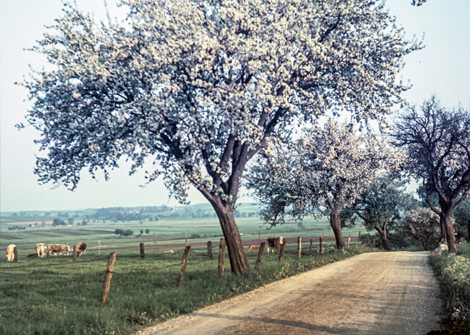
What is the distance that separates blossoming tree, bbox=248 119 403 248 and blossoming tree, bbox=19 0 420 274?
553 inches

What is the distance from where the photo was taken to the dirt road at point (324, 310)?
10.5 metres

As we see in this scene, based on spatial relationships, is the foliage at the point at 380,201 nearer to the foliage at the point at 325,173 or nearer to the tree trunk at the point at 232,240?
the foliage at the point at 325,173

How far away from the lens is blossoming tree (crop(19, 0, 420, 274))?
1680 cm

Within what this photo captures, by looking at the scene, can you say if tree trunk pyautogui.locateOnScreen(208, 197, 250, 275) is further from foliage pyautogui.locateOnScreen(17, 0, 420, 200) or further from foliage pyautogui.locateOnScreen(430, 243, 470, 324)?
foliage pyautogui.locateOnScreen(430, 243, 470, 324)

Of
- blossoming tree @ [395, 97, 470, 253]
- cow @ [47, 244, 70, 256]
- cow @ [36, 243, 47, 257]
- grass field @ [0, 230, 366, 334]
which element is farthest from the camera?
cow @ [47, 244, 70, 256]

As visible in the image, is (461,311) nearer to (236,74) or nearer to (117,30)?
(236,74)

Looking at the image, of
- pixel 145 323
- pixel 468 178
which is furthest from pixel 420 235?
pixel 145 323

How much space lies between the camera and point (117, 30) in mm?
18125

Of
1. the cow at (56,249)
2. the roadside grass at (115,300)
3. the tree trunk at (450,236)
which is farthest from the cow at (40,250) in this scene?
the tree trunk at (450,236)

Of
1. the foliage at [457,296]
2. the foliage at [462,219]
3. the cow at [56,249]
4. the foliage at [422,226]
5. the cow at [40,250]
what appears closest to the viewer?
the foliage at [457,296]

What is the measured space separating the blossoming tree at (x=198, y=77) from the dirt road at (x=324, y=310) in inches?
190

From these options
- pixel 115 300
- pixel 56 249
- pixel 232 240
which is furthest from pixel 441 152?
pixel 56 249

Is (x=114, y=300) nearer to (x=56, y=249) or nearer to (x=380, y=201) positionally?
(x=56, y=249)

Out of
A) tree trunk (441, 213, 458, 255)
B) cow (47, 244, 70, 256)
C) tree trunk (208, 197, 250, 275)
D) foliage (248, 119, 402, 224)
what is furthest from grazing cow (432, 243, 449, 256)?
cow (47, 244, 70, 256)
